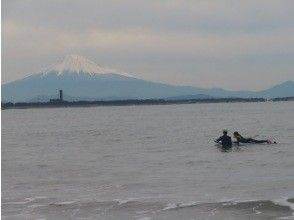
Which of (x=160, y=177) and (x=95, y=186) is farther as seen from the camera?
(x=160, y=177)

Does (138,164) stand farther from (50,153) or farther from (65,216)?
(65,216)

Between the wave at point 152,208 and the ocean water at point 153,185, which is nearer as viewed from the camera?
the wave at point 152,208

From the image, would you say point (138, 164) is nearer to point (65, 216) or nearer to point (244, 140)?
point (244, 140)

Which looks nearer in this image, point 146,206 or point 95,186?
point 146,206

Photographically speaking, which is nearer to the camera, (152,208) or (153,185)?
(152,208)

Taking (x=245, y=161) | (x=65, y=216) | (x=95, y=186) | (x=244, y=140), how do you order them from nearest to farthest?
(x=65, y=216), (x=95, y=186), (x=245, y=161), (x=244, y=140)

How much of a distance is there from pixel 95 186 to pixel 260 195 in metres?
6.50

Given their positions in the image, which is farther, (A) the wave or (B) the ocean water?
(B) the ocean water

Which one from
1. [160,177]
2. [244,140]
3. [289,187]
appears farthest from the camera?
[244,140]

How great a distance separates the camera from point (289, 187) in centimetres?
2112

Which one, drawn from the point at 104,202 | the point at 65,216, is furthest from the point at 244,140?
the point at 65,216

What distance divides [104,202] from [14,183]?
671 cm

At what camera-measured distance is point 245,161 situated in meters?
31.9

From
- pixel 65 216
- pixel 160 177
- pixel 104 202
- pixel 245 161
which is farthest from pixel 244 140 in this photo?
pixel 65 216
